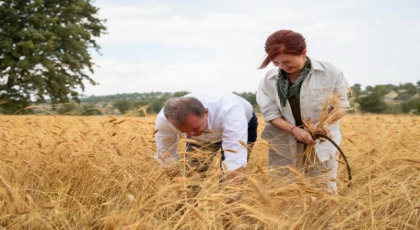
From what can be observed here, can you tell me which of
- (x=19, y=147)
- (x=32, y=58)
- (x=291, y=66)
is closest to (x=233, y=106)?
(x=291, y=66)

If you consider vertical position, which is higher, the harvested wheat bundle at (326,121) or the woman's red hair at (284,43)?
the woman's red hair at (284,43)

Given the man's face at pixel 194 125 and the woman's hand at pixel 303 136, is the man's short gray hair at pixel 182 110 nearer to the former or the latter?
the man's face at pixel 194 125

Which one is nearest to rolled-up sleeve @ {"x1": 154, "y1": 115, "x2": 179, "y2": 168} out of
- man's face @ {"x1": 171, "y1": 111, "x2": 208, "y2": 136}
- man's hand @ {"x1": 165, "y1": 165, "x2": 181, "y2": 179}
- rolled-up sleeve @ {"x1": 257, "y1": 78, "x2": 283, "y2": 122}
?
man's hand @ {"x1": 165, "y1": 165, "x2": 181, "y2": 179}

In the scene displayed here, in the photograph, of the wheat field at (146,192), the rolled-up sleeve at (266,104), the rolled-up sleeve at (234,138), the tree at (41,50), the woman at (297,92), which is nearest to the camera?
the wheat field at (146,192)

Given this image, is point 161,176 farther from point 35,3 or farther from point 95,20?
point 95,20

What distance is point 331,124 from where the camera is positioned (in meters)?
3.44

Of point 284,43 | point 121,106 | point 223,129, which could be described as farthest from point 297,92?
point 121,106

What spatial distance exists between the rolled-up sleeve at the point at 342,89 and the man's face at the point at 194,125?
0.94 m

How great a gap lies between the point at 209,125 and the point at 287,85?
0.60 metres

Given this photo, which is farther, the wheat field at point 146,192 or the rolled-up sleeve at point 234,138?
the rolled-up sleeve at point 234,138

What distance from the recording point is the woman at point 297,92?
3.19m

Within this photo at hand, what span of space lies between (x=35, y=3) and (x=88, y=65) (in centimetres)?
343

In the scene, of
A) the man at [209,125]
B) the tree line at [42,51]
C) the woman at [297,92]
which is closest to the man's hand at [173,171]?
the man at [209,125]

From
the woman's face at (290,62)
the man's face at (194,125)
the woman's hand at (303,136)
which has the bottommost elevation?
the woman's hand at (303,136)
